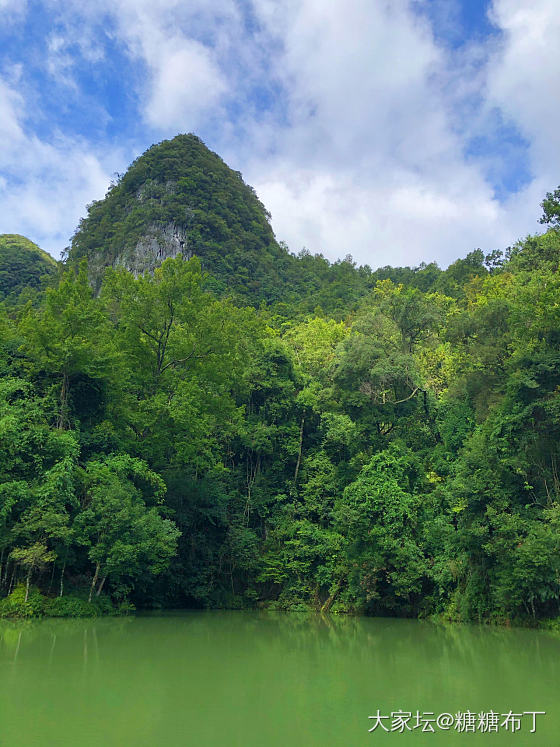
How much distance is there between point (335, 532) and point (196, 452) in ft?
18.1

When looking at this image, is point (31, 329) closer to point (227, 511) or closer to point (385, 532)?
point (227, 511)

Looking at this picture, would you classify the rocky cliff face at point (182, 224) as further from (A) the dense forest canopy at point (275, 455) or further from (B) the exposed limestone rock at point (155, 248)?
(A) the dense forest canopy at point (275, 455)

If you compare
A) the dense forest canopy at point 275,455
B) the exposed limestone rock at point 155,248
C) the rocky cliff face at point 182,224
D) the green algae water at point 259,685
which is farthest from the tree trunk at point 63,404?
→ the exposed limestone rock at point 155,248

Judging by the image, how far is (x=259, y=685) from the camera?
809 centimetres

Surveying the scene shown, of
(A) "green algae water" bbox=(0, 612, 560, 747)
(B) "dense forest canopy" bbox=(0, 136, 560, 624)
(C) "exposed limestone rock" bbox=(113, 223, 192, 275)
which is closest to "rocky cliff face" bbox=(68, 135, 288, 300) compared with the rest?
(C) "exposed limestone rock" bbox=(113, 223, 192, 275)

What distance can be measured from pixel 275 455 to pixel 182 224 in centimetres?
4100

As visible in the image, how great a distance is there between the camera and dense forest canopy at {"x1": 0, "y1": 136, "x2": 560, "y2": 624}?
16.0 m

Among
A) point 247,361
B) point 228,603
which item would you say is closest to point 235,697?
point 228,603

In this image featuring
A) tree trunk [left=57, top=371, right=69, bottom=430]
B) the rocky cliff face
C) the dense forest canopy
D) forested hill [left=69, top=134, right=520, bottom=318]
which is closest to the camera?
the dense forest canopy

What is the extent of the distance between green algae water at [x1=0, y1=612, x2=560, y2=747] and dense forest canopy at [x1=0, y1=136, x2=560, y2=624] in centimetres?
251

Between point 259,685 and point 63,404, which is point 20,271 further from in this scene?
point 259,685

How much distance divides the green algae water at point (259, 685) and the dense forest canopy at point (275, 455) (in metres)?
2.51

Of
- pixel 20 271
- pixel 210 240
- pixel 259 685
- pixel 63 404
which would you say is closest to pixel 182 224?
pixel 210 240

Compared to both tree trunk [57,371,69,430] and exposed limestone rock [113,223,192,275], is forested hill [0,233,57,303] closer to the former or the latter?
exposed limestone rock [113,223,192,275]
